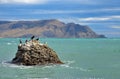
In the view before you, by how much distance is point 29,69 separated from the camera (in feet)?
172

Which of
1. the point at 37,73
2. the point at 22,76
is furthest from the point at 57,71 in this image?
the point at 22,76

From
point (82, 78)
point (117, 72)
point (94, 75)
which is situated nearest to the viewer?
point (82, 78)

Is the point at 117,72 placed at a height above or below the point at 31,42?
below

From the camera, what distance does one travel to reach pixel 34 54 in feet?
185

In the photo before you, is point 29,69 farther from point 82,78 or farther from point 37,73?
point 82,78

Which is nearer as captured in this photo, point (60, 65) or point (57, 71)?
point (57, 71)

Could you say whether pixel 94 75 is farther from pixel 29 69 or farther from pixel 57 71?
→ pixel 29 69

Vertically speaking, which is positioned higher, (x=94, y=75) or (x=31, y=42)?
(x=31, y=42)

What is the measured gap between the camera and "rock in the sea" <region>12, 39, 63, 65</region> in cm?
5634

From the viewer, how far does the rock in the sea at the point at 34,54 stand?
→ 5634 cm

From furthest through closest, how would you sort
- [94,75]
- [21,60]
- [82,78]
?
[21,60] → [94,75] → [82,78]

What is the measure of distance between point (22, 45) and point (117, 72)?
49.2 feet

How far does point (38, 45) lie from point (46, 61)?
2589 millimetres

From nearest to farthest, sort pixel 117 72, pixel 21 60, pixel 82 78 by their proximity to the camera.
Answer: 1. pixel 82 78
2. pixel 117 72
3. pixel 21 60
